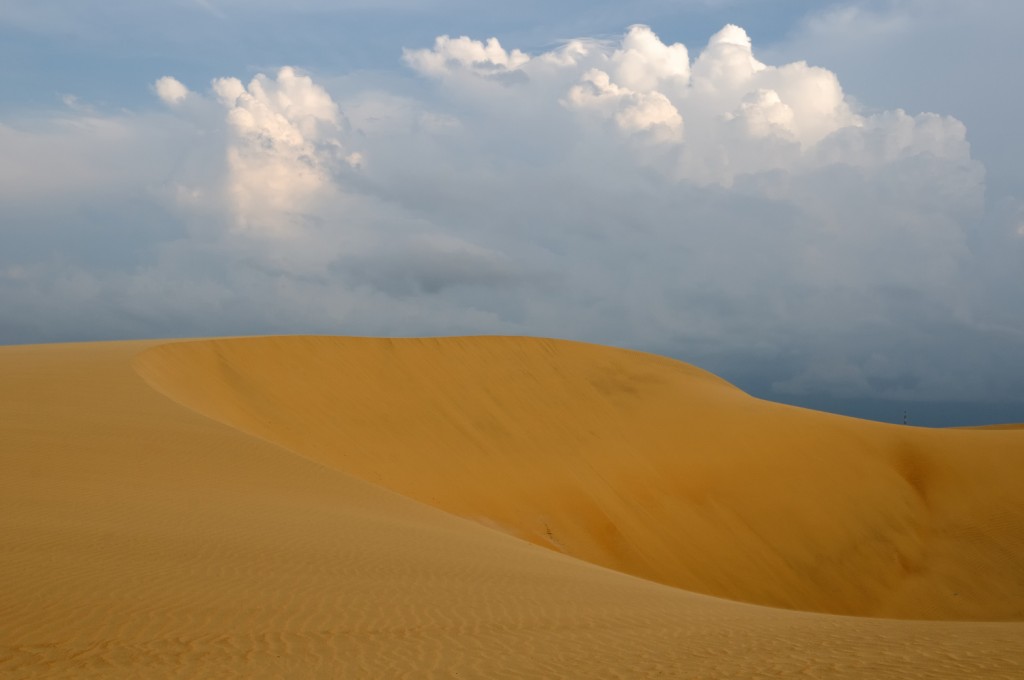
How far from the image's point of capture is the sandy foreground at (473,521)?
753 cm

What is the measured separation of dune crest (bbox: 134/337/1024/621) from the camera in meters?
23.0

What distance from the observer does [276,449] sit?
→ 16.4 m

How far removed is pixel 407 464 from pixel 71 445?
10767 millimetres

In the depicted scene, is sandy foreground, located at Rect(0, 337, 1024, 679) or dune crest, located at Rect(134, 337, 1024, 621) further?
dune crest, located at Rect(134, 337, 1024, 621)

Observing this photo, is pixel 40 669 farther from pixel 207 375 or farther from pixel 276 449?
pixel 207 375

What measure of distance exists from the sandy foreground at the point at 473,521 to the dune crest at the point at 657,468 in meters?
0.09

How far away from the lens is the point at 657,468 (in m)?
27.3

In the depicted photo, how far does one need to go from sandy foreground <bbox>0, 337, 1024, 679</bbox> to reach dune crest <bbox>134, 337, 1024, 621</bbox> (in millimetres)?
89

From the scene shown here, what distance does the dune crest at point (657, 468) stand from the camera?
2305 centimetres

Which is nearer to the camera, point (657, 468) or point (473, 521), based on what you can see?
point (473, 521)

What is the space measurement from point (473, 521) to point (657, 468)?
937 centimetres

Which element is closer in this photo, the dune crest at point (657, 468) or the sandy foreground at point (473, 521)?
the sandy foreground at point (473, 521)

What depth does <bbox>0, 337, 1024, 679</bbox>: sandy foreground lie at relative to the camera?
7.53 metres

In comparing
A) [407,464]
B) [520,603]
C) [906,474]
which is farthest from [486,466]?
[520,603]
